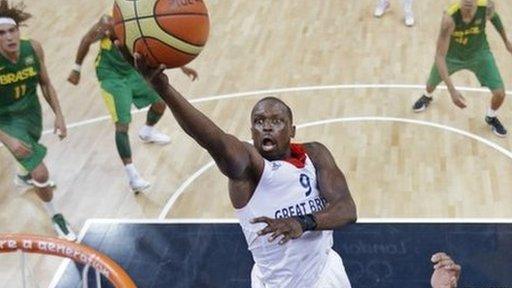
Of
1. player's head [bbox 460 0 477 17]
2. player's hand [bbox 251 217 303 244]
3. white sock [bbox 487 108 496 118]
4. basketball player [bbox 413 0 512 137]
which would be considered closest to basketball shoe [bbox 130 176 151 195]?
basketball player [bbox 413 0 512 137]

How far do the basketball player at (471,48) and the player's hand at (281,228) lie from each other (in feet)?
13.6

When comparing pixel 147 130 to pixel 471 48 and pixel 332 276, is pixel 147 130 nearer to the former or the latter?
pixel 471 48

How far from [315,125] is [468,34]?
173cm

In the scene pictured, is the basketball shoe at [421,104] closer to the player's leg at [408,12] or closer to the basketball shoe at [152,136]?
the basketball shoe at [152,136]

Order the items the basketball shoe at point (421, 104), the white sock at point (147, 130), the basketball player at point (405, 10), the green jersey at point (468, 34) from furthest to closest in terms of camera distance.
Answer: the basketball player at point (405, 10) < the basketball shoe at point (421, 104) < the white sock at point (147, 130) < the green jersey at point (468, 34)

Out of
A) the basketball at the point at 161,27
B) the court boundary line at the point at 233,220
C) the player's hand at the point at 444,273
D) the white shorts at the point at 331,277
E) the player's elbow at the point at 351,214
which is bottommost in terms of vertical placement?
the court boundary line at the point at 233,220

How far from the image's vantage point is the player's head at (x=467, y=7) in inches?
262

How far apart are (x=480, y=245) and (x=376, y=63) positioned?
155 inches

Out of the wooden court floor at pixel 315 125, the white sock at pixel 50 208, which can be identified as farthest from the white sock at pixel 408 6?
the white sock at pixel 50 208

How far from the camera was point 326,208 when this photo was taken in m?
3.33

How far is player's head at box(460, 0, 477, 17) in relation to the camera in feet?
21.8

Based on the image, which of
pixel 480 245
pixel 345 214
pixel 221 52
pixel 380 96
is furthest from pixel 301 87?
pixel 345 214

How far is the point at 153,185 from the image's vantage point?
670 centimetres

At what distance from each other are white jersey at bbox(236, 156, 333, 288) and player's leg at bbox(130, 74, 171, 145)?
8.72 ft
